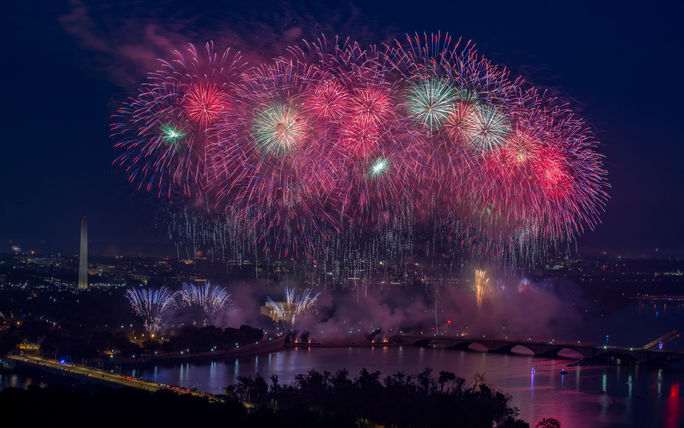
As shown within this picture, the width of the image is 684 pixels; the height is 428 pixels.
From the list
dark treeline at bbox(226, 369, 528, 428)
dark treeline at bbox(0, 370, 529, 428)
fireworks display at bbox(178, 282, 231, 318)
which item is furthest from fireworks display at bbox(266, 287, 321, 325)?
dark treeline at bbox(226, 369, 528, 428)

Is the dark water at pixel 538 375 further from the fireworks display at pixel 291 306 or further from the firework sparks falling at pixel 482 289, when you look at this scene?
the firework sparks falling at pixel 482 289

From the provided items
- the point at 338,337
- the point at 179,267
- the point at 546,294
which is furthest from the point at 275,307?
the point at 179,267

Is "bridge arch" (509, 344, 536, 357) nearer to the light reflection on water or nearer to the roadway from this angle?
the light reflection on water

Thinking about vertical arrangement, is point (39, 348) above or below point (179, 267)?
below

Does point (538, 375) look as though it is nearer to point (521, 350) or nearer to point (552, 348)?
point (552, 348)

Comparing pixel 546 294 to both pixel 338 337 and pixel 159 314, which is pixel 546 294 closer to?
pixel 338 337

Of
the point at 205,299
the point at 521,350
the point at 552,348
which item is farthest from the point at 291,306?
the point at 552,348
